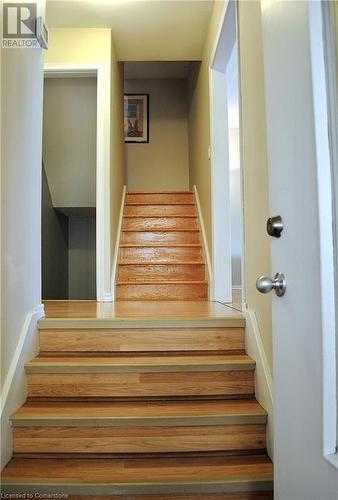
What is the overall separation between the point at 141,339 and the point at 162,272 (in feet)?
6.53

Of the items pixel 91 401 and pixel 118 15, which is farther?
pixel 118 15

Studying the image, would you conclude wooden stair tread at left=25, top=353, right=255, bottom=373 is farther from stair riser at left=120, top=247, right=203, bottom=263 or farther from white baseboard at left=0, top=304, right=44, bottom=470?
stair riser at left=120, top=247, right=203, bottom=263

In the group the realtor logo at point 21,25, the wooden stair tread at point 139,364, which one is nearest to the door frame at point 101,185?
the realtor logo at point 21,25

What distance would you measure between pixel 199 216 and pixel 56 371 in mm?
2833

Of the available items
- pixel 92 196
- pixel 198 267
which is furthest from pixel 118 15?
pixel 198 267

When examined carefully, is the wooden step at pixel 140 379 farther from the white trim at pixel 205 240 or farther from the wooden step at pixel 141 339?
the white trim at pixel 205 240

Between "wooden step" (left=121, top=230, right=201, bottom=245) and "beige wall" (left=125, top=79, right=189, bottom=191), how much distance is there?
1.47m

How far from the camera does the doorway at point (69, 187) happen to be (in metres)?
4.05

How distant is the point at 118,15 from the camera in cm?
309

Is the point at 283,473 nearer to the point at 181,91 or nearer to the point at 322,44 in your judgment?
the point at 322,44

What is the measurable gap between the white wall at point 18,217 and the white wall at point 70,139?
7.32ft

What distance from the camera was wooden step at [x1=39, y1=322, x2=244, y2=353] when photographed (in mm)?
1810

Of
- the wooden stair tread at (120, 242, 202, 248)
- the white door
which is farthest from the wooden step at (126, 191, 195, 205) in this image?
the white door

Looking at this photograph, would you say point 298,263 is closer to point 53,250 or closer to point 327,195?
point 327,195
